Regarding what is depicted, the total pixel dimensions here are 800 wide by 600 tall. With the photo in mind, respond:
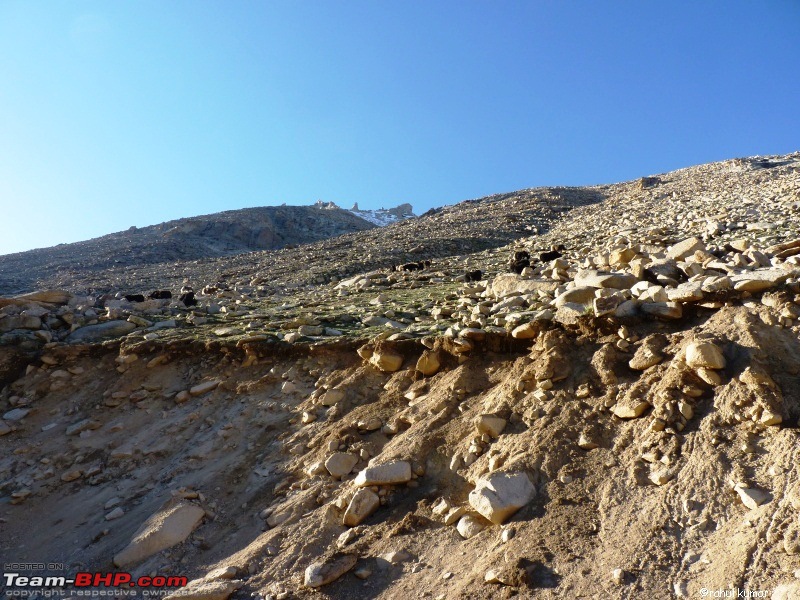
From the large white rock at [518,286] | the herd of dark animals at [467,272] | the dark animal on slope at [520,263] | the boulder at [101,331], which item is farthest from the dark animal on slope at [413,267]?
the boulder at [101,331]

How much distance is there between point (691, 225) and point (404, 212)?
60.3m

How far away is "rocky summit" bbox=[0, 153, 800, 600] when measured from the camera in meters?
3.16

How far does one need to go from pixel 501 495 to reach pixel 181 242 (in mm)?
39171

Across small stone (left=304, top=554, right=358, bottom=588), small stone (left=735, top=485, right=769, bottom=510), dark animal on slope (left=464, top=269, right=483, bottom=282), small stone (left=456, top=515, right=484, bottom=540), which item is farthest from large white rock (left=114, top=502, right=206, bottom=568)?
dark animal on slope (left=464, top=269, right=483, bottom=282)

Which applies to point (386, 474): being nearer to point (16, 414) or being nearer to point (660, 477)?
point (660, 477)

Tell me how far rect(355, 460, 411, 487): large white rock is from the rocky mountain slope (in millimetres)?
22786

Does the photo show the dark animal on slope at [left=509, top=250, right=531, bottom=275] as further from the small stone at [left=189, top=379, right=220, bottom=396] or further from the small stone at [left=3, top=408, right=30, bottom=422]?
the small stone at [left=3, top=408, right=30, bottom=422]

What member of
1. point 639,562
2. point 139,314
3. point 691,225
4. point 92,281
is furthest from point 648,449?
point 92,281

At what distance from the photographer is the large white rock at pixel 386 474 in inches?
163

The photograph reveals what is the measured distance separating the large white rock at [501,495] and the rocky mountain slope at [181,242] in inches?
933

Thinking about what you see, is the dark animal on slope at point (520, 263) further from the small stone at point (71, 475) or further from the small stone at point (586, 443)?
the small stone at point (71, 475)

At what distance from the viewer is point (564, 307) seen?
512 cm

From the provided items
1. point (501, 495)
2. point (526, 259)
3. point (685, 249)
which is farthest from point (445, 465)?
point (526, 259)

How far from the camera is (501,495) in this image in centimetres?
362
